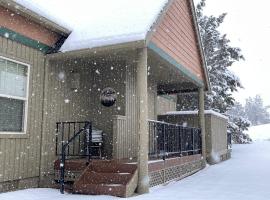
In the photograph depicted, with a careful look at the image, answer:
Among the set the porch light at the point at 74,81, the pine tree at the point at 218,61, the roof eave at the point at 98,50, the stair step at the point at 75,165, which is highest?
the pine tree at the point at 218,61

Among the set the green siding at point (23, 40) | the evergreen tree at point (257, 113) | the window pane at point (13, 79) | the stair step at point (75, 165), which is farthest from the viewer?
the evergreen tree at point (257, 113)

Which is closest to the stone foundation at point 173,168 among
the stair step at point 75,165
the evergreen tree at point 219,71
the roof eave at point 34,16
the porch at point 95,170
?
the porch at point 95,170

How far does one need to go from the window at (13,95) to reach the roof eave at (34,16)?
112 centimetres

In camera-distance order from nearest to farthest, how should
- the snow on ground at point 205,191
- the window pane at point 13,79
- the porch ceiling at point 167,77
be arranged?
the snow on ground at point 205,191
the window pane at point 13,79
the porch ceiling at point 167,77

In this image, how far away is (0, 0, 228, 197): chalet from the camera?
793 centimetres

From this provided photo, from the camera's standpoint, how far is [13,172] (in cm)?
785

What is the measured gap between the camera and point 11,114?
Answer: 318 inches

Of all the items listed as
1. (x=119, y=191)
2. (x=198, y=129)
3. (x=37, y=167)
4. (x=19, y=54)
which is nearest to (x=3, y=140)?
(x=37, y=167)

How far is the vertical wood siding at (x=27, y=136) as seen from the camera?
7.69 metres

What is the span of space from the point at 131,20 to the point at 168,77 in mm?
4666

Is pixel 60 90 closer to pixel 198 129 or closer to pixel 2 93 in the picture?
pixel 2 93

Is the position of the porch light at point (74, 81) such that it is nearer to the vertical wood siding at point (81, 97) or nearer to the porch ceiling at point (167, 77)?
the vertical wood siding at point (81, 97)

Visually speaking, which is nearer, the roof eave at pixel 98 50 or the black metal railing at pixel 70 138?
the roof eave at pixel 98 50

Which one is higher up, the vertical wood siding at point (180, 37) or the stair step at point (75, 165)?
the vertical wood siding at point (180, 37)
